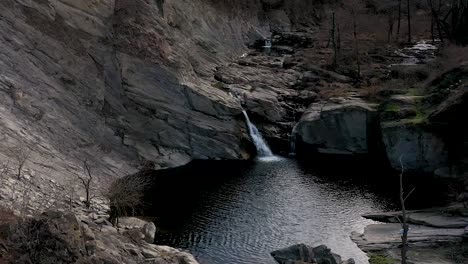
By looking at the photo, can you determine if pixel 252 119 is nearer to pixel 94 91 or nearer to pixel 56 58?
pixel 94 91

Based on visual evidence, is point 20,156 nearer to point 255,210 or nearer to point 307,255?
point 255,210

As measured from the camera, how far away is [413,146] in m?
44.9

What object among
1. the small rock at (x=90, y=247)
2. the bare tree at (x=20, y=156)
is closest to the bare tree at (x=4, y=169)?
the bare tree at (x=20, y=156)

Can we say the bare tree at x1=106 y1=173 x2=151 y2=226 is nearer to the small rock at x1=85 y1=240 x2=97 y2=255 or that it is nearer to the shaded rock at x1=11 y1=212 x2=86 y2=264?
the small rock at x1=85 y1=240 x2=97 y2=255

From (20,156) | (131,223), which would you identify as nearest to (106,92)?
(20,156)

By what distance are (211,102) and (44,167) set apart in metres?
18.1

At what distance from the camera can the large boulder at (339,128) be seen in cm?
4944

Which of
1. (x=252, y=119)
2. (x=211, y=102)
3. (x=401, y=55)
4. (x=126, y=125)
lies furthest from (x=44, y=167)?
(x=401, y=55)

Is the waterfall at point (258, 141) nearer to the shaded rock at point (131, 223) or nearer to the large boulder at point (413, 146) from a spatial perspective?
the large boulder at point (413, 146)

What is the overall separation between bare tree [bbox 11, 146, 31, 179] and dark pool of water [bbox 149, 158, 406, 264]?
865cm

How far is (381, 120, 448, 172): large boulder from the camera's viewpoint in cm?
4384

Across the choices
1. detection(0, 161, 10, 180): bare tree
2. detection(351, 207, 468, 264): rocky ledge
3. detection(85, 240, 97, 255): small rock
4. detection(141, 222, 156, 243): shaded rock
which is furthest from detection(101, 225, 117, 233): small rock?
detection(351, 207, 468, 264): rocky ledge

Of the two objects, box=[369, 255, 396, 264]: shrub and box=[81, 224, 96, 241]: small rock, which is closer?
box=[81, 224, 96, 241]: small rock

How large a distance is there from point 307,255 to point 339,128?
23090 mm
